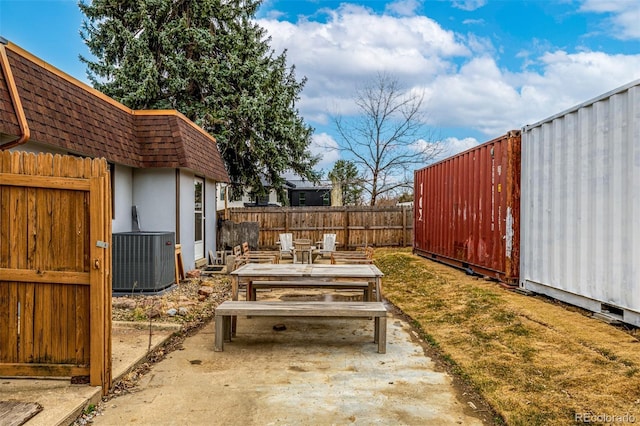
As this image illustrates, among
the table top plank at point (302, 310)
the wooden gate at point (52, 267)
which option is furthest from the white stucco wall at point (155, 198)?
the wooden gate at point (52, 267)

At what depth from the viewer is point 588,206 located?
548 centimetres

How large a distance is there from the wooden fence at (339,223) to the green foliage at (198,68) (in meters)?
4.05

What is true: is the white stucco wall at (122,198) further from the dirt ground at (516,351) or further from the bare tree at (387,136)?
the bare tree at (387,136)

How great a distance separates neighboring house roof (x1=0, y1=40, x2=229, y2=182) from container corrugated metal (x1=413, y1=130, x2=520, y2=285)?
6169 millimetres

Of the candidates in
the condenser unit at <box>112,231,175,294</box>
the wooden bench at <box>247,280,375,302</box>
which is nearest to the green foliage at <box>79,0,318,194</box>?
the condenser unit at <box>112,231,175,294</box>

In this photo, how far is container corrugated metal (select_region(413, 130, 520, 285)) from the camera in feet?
25.1

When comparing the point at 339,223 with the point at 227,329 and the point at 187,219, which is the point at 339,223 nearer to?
the point at 187,219

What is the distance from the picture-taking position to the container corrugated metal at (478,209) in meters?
7.66

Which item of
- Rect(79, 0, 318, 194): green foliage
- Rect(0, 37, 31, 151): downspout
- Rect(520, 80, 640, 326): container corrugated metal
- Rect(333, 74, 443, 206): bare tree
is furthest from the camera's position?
Rect(333, 74, 443, 206): bare tree

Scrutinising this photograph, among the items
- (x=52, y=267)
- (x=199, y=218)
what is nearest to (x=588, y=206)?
(x=52, y=267)

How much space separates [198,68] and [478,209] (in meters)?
14.0

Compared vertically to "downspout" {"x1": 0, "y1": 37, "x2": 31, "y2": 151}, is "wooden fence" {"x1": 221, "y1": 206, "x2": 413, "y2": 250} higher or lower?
lower

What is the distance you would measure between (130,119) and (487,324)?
26.3ft

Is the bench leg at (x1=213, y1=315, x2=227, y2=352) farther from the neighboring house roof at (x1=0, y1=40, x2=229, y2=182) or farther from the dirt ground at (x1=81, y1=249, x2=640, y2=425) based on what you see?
the neighboring house roof at (x1=0, y1=40, x2=229, y2=182)
